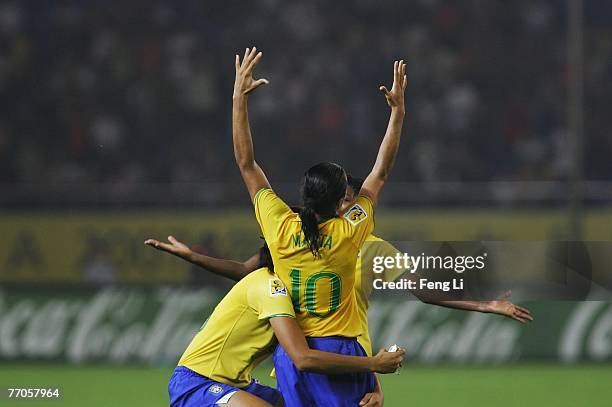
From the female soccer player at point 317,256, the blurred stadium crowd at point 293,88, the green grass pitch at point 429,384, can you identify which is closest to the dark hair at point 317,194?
the female soccer player at point 317,256

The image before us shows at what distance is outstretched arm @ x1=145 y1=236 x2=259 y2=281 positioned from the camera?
5.36m

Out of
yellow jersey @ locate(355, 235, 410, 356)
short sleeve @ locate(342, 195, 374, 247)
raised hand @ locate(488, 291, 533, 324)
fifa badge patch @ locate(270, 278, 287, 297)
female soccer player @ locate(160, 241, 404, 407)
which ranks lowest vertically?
female soccer player @ locate(160, 241, 404, 407)

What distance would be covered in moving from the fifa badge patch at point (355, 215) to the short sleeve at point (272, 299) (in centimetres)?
39

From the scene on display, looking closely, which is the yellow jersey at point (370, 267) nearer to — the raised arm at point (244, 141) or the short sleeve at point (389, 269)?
the short sleeve at point (389, 269)

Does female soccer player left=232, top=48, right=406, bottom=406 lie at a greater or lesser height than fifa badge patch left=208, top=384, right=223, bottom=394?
greater

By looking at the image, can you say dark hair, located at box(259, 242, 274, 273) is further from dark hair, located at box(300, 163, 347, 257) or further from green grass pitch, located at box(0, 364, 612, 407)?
green grass pitch, located at box(0, 364, 612, 407)

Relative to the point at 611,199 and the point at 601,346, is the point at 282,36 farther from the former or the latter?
the point at 601,346

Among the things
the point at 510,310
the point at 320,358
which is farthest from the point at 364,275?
the point at 320,358

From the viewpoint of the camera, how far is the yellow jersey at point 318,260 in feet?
A: 15.2

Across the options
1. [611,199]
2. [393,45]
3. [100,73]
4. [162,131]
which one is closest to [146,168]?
[162,131]

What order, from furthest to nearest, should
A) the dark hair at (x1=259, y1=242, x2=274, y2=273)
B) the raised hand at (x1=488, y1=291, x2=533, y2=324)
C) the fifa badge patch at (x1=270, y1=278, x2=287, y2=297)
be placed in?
the raised hand at (x1=488, y1=291, x2=533, y2=324), the dark hair at (x1=259, y1=242, x2=274, y2=273), the fifa badge patch at (x1=270, y1=278, x2=287, y2=297)

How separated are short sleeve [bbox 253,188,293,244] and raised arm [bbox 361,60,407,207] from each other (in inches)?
18.3

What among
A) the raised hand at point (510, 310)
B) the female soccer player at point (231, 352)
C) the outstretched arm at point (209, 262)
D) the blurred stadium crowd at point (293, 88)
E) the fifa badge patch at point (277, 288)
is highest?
the blurred stadium crowd at point (293, 88)

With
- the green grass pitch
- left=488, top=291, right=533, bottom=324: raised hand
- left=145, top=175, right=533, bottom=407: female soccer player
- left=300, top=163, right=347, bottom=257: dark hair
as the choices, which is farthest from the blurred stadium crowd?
left=300, top=163, right=347, bottom=257: dark hair
